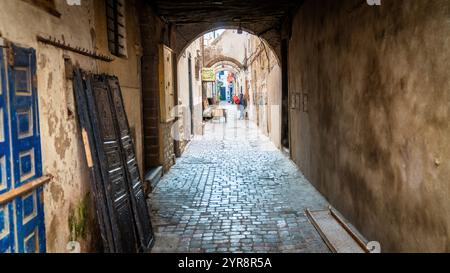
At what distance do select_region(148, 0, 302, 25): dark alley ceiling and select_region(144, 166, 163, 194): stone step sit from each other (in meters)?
3.52

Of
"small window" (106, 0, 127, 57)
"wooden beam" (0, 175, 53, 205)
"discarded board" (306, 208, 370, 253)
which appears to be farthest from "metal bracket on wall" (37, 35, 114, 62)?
"discarded board" (306, 208, 370, 253)

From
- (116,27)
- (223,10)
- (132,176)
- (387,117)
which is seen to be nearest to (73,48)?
(132,176)

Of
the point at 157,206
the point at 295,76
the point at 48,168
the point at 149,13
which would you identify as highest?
the point at 149,13

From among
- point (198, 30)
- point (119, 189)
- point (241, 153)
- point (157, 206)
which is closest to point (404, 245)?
point (119, 189)

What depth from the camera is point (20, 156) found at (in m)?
2.93

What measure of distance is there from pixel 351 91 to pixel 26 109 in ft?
12.5

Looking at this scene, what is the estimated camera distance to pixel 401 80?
149 inches

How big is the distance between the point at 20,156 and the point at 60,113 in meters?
0.84

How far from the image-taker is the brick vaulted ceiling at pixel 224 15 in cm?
933

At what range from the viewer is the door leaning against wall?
2.69 metres

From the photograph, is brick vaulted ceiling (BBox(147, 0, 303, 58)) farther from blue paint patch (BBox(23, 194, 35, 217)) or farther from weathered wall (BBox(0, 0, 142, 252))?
blue paint patch (BBox(23, 194, 35, 217))

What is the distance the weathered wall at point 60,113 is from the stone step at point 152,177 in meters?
3.23

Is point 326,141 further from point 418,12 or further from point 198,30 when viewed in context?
point 198,30

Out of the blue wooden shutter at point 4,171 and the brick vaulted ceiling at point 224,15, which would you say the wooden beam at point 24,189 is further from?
the brick vaulted ceiling at point 224,15
